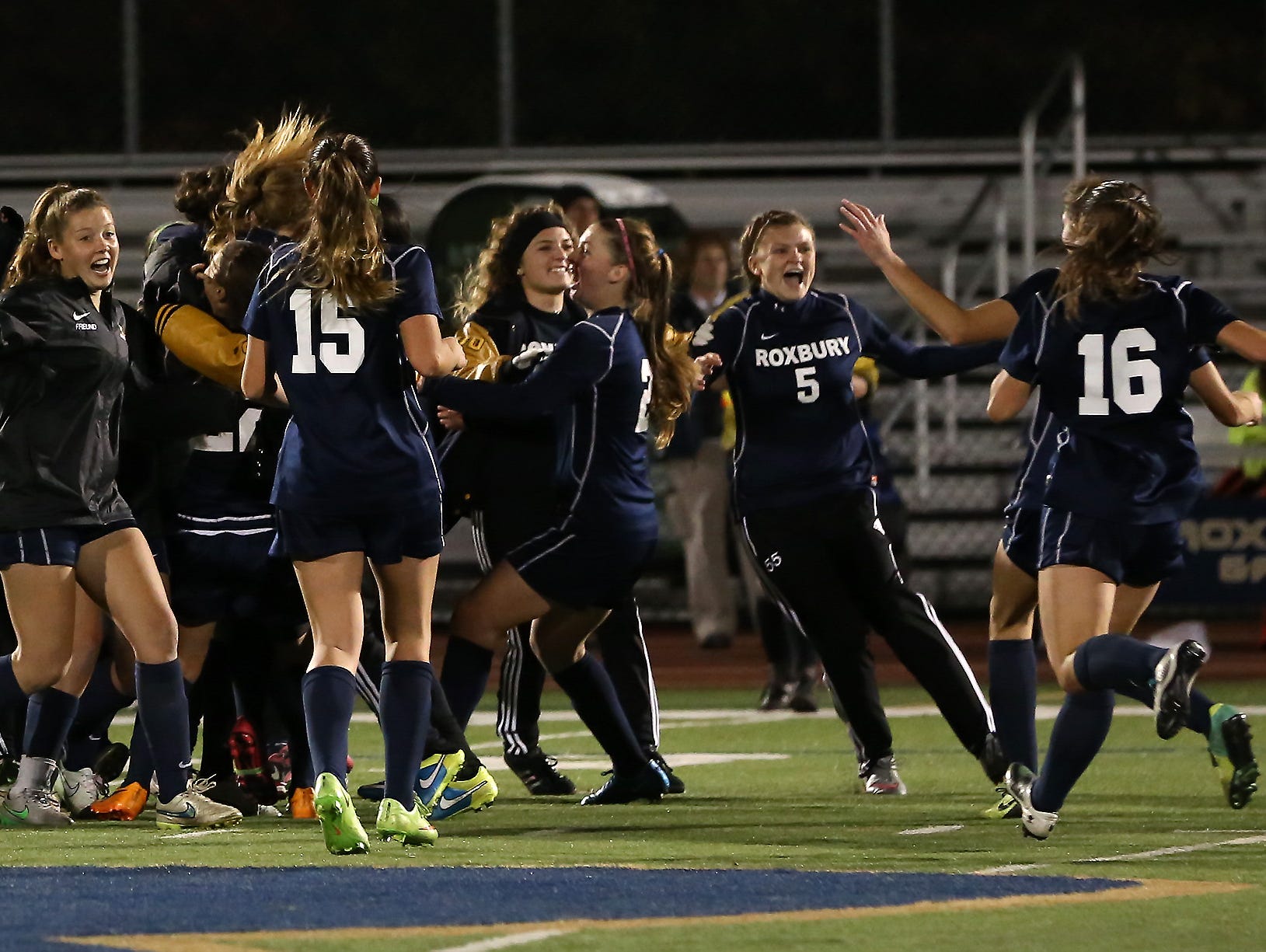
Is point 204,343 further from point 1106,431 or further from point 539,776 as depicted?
point 1106,431

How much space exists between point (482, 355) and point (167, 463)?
1.04 m

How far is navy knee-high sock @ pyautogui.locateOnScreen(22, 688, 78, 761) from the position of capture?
7.03 m

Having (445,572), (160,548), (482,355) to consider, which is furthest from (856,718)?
(445,572)

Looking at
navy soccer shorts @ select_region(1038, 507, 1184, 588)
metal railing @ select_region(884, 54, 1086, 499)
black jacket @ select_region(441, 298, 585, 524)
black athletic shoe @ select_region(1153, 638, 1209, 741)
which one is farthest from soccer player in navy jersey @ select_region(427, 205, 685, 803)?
metal railing @ select_region(884, 54, 1086, 499)

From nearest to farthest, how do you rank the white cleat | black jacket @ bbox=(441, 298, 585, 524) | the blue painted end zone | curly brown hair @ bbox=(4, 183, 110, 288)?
1. the blue painted end zone
2. the white cleat
3. curly brown hair @ bbox=(4, 183, 110, 288)
4. black jacket @ bbox=(441, 298, 585, 524)

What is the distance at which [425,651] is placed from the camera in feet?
20.3

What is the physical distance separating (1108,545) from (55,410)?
2957 millimetres

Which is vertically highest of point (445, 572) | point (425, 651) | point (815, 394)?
point (815, 394)

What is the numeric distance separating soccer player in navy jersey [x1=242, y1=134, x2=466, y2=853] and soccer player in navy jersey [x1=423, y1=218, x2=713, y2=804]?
1.01 m

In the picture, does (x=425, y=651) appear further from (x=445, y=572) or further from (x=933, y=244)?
(x=933, y=244)

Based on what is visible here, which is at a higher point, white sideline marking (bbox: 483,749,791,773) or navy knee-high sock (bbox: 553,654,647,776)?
navy knee-high sock (bbox: 553,654,647,776)

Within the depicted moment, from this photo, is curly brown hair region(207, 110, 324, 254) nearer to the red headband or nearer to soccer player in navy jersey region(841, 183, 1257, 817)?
the red headband

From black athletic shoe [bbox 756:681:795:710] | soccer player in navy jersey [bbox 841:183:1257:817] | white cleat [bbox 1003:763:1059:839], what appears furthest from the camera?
black athletic shoe [bbox 756:681:795:710]

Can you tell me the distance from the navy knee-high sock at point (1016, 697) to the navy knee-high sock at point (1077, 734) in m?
0.71
